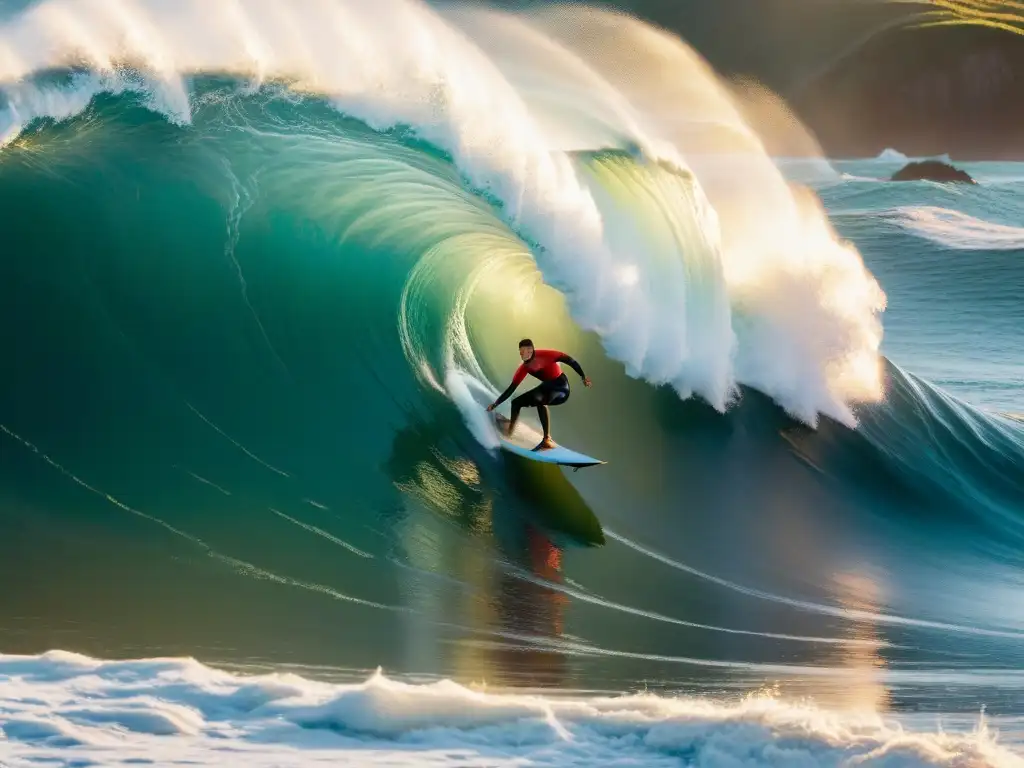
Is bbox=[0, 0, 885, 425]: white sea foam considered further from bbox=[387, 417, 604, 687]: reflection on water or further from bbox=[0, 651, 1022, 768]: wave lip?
bbox=[0, 651, 1022, 768]: wave lip

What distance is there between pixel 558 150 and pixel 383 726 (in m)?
6.66

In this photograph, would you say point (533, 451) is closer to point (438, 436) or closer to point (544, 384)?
point (544, 384)

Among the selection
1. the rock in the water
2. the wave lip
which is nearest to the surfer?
the wave lip

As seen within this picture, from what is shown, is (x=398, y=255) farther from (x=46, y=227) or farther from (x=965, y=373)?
(x=965, y=373)

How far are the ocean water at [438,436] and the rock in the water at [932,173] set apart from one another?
29.0m

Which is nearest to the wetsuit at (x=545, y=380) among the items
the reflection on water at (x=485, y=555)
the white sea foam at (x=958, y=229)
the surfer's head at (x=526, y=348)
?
the surfer's head at (x=526, y=348)

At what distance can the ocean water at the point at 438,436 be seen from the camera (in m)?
5.60

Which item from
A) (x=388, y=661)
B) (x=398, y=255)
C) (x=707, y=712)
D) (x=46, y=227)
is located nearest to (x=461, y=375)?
(x=398, y=255)

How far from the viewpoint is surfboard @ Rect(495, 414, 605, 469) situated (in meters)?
8.52

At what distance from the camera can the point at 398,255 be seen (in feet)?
35.7

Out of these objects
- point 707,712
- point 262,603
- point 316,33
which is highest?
point 316,33

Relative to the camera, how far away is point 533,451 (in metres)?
8.65

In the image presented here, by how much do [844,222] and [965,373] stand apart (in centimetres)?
1312

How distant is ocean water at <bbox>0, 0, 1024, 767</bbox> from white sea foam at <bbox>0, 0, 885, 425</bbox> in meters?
0.03
